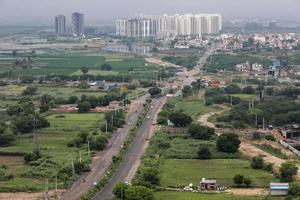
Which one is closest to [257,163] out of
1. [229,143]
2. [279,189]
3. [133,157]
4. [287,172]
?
[287,172]

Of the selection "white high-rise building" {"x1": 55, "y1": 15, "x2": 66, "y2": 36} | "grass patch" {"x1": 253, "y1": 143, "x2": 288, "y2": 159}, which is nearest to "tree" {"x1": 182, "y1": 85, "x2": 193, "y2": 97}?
"grass patch" {"x1": 253, "y1": 143, "x2": 288, "y2": 159}

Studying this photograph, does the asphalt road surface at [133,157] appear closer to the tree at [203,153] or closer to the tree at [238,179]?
the tree at [203,153]

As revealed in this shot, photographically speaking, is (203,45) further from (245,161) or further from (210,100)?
(245,161)

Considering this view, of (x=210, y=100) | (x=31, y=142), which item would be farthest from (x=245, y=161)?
(x=210, y=100)

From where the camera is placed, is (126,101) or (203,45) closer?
(126,101)

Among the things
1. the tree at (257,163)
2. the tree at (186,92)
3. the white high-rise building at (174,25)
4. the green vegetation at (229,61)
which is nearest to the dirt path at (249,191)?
the tree at (257,163)

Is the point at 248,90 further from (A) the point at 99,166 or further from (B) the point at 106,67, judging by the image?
(A) the point at 99,166

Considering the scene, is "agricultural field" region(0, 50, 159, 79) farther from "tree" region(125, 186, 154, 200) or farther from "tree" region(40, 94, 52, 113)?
"tree" region(125, 186, 154, 200)

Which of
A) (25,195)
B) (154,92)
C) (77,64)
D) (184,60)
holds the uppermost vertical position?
(184,60)
